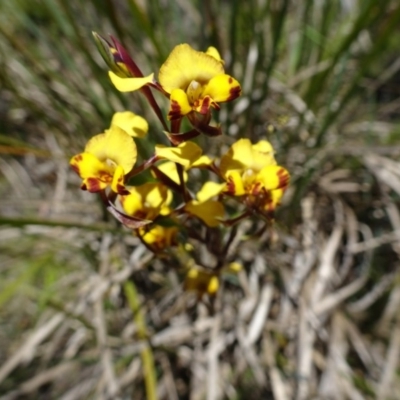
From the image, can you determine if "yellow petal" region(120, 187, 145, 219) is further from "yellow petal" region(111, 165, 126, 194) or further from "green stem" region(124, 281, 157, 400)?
"green stem" region(124, 281, 157, 400)

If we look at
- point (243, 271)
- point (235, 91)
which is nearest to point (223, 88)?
point (235, 91)


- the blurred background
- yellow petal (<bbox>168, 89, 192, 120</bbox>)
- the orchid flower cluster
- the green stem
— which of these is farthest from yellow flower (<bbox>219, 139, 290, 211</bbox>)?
the green stem

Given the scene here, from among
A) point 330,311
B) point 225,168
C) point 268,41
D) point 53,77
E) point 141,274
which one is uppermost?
point 53,77

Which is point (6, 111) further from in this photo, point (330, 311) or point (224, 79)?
point (224, 79)

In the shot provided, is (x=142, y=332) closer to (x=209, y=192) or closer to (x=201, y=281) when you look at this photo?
(x=201, y=281)

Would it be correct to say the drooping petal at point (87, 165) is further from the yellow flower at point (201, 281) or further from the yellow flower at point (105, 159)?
the yellow flower at point (201, 281)

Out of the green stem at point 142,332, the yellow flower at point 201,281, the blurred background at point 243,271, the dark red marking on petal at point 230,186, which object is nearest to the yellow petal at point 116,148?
the dark red marking on petal at point 230,186

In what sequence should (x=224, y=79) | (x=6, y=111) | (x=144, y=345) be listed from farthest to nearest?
(x=6, y=111) < (x=144, y=345) < (x=224, y=79)

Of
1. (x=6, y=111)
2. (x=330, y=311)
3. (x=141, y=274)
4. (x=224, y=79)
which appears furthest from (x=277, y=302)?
(x=6, y=111)
